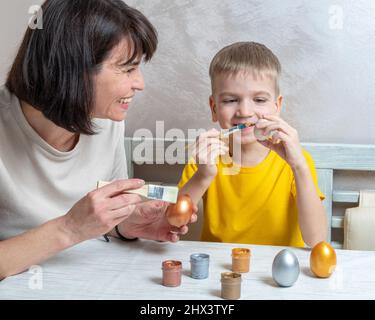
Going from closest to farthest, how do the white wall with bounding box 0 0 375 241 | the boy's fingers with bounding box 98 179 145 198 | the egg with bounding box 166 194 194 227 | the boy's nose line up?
the boy's fingers with bounding box 98 179 145 198, the egg with bounding box 166 194 194 227, the boy's nose, the white wall with bounding box 0 0 375 241

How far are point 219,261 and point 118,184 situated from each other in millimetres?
260

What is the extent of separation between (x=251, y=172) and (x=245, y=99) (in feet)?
0.69

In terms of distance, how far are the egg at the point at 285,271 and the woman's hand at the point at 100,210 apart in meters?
0.29

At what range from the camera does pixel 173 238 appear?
1.20m

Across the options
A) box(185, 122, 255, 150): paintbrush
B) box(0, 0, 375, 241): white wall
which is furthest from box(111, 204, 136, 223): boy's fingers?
box(0, 0, 375, 241): white wall

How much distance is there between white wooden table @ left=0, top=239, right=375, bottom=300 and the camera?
0.94 m

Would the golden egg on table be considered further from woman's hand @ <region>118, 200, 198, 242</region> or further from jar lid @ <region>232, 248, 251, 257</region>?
woman's hand @ <region>118, 200, 198, 242</region>

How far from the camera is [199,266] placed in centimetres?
100

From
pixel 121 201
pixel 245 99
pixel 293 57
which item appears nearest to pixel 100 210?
pixel 121 201

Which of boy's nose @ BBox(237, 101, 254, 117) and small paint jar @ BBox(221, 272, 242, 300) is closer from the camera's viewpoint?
small paint jar @ BBox(221, 272, 242, 300)

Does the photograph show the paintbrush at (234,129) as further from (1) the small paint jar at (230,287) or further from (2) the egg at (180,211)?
(1) the small paint jar at (230,287)
